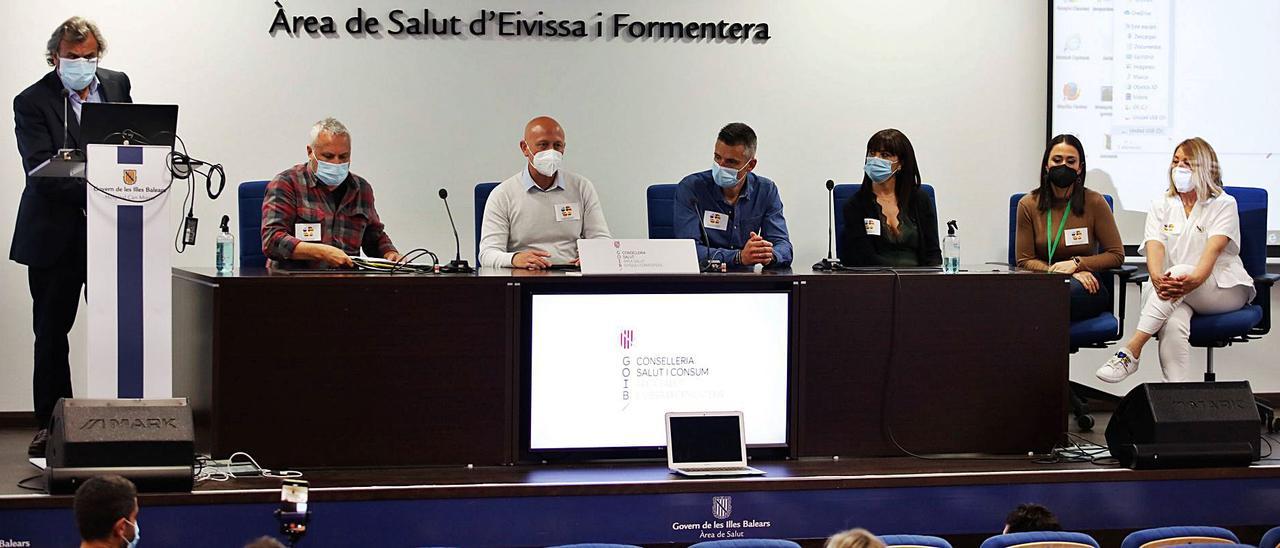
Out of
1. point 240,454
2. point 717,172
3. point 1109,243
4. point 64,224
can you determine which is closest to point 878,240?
point 717,172

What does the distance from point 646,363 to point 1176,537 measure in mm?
1778

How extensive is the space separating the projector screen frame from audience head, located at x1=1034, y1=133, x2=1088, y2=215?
1.77 metres

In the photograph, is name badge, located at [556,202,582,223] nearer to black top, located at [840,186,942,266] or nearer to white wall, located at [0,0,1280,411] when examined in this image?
white wall, located at [0,0,1280,411]

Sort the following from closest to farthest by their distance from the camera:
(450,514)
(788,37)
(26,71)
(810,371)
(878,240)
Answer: (450,514)
(810,371)
(878,240)
(26,71)
(788,37)

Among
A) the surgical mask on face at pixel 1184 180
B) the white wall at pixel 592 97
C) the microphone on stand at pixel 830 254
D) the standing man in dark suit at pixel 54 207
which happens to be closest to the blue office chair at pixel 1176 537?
the microphone on stand at pixel 830 254

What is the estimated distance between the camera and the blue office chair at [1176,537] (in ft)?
10.4

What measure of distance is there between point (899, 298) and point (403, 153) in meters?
2.71

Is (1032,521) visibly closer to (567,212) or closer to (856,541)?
(856,541)

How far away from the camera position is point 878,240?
17.9ft

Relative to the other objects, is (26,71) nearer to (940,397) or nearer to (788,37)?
(788,37)

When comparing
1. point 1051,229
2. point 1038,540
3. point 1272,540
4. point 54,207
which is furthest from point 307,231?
point 1272,540

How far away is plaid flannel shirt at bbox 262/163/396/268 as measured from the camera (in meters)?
4.93

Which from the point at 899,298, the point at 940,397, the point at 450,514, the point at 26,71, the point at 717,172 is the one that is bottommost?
the point at 450,514

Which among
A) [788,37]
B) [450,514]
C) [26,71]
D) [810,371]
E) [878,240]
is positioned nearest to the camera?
[450,514]
